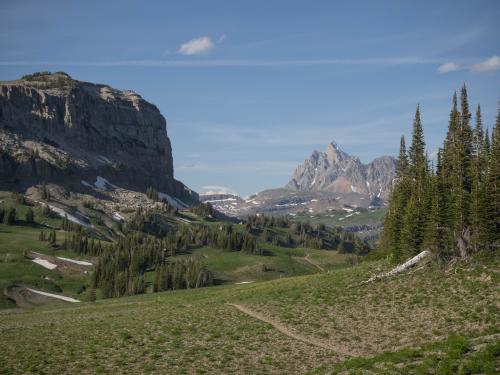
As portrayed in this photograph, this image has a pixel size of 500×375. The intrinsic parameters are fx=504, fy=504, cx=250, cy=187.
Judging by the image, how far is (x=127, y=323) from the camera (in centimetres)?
5059

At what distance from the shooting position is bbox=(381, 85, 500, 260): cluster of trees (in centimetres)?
6088

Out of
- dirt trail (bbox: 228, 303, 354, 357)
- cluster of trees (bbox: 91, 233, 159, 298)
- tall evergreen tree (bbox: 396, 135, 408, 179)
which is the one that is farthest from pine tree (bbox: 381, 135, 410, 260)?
cluster of trees (bbox: 91, 233, 159, 298)

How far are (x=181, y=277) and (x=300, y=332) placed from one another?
365 ft

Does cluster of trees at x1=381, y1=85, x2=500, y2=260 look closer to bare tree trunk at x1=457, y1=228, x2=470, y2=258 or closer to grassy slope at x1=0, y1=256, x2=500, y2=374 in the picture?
bare tree trunk at x1=457, y1=228, x2=470, y2=258

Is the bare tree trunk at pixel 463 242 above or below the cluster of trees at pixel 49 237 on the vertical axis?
above

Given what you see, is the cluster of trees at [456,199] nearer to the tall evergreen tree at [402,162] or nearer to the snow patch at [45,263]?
the tall evergreen tree at [402,162]

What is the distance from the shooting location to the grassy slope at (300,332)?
32.8m

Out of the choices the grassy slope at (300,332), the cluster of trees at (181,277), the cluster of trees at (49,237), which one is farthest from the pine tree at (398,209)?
the cluster of trees at (49,237)

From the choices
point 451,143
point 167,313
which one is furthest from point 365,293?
point 451,143

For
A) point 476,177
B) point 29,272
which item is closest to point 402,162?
point 476,177

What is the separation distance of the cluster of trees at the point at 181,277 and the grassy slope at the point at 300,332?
8742 cm

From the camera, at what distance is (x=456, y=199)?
2547 inches

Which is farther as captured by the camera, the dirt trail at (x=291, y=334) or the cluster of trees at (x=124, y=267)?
the cluster of trees at (x=124, y=267)

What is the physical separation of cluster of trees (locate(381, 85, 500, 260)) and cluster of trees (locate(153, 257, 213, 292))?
79277mm
